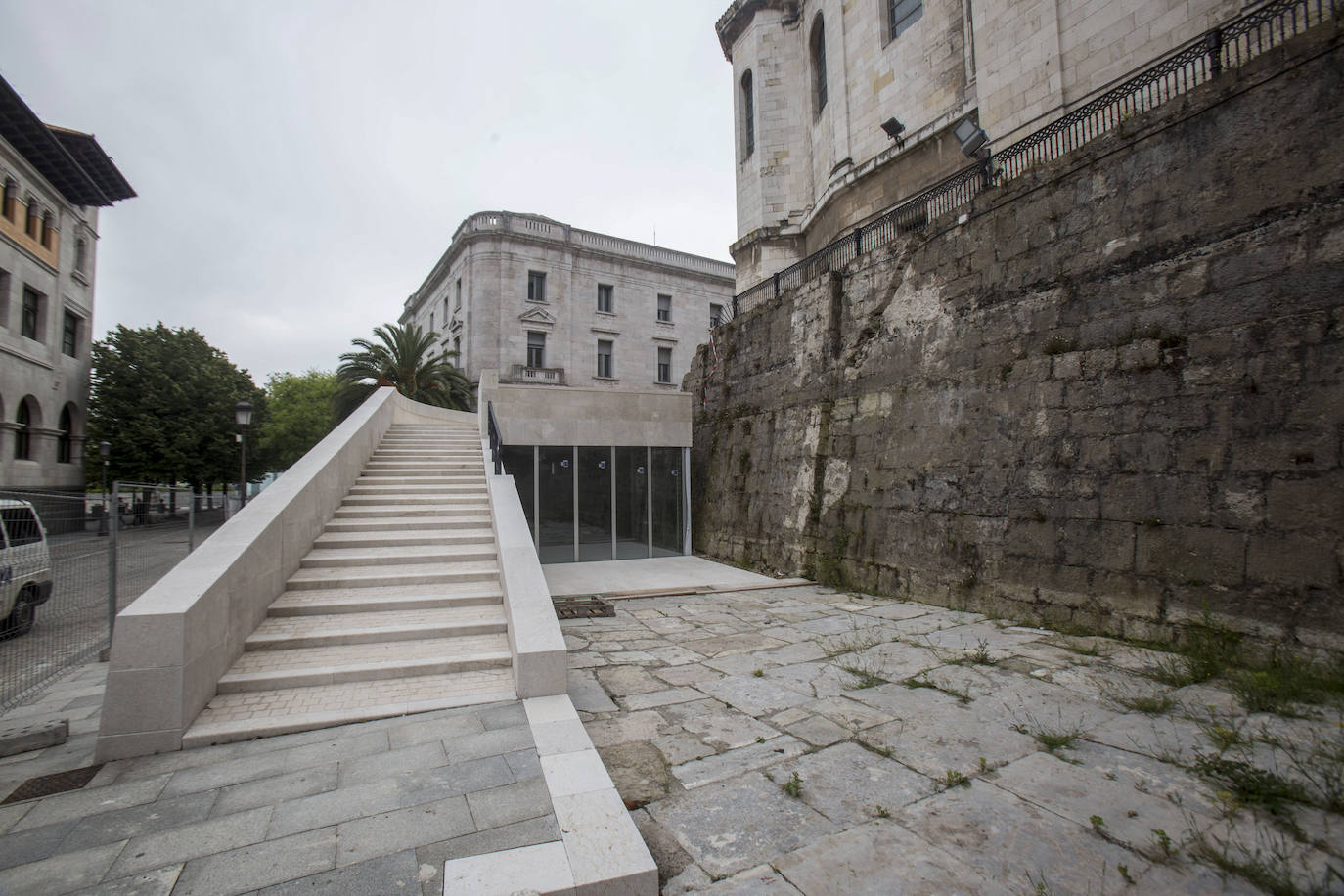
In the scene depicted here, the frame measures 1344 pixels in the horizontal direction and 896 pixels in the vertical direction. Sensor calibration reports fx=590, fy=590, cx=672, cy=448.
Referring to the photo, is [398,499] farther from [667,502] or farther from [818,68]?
[818,68]

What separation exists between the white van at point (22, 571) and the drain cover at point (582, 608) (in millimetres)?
4582

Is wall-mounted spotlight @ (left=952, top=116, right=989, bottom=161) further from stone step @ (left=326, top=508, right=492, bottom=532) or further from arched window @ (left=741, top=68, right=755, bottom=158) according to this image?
stone step @ (left=326, top=508, right=492, bottom=532)

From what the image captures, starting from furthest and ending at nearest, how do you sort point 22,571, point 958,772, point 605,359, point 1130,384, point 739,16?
point 605,359 → point 739,16 → point 1130,384 → point 22,571 → point 958,772

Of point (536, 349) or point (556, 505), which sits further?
point (536, 349)

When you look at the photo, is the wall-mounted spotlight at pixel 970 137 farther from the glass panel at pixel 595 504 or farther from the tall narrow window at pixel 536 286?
the tall narrow window at pixel 536 286

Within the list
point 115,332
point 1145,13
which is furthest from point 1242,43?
point 115,332

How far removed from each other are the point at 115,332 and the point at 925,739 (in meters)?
32.9

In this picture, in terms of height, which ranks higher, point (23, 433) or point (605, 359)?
point (605, 359)

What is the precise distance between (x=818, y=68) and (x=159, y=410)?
27.1 metres

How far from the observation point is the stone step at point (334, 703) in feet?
12.4

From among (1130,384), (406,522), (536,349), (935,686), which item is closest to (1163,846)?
(935,686)

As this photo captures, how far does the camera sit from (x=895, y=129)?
1210 centimetres

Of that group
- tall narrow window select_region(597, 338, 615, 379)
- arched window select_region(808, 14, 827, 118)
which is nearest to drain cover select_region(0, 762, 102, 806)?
arched window select_region(808, 14, 827, 118)

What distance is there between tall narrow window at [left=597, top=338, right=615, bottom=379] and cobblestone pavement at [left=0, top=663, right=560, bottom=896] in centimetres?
2682
